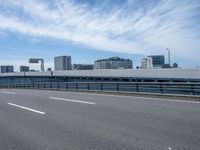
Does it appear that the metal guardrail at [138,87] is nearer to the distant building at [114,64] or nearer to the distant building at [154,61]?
the distant building at [154,61]

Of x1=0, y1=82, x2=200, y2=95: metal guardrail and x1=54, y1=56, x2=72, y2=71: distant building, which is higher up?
x1=54, y1=56, x2=72, y2=71: distant building

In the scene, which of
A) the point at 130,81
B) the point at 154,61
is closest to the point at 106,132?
the point at 130,81

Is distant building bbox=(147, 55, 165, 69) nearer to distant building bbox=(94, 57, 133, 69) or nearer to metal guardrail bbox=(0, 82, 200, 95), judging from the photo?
distant building bbox=(94, 57, 133, 69)

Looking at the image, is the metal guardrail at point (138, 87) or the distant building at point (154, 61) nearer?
the metal guardrail at point (138, 87)

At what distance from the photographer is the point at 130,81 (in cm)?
5619

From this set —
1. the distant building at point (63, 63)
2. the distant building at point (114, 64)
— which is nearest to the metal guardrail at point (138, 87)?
the distant building at point (63, 63)

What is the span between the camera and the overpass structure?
18.6 m

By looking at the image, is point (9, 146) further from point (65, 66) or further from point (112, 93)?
point (65, 66)

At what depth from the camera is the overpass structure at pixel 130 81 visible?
18594mm

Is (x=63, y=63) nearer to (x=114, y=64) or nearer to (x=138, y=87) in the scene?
(x=114, y=64)

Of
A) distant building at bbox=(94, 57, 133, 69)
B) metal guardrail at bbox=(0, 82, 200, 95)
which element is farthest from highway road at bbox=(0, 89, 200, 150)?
distant building at bbox=(94, 57, 133, 69)

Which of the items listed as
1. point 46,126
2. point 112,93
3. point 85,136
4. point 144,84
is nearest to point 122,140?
point 85,136

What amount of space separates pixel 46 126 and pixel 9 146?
8.34 feet

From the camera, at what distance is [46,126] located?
9.57 meters
